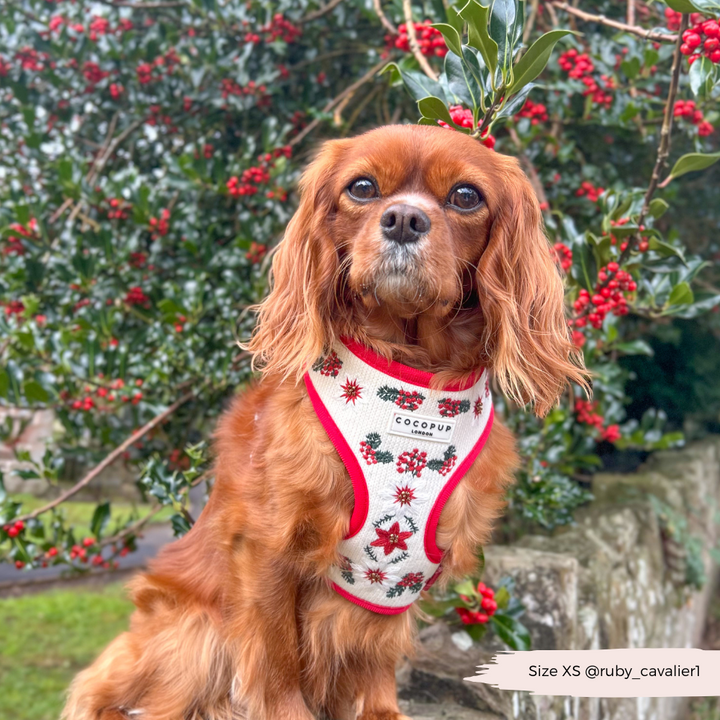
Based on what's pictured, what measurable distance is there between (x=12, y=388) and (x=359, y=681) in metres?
1.82

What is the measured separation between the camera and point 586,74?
2.67m

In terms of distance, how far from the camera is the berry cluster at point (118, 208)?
10.2 ft

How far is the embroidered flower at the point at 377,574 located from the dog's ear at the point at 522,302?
568 mm

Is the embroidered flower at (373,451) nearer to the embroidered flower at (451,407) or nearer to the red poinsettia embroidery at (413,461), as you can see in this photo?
the red poinsettia embroidery at (413,461)

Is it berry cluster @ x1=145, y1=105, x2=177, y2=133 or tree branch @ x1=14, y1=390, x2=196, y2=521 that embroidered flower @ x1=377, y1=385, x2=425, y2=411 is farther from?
berry cluster @ x1=145, y1=105, x2=177, y2=133

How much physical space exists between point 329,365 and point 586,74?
1825 millimetres

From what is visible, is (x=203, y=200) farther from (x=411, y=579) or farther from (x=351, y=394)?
(x=411, y=579)

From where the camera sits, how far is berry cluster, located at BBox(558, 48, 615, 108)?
265 centimetres

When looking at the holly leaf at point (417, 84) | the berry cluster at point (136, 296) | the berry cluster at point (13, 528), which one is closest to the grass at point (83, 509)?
the berry cluster at point (136, 296)

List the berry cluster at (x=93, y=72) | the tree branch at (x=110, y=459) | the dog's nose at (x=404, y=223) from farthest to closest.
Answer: the berry cluster at (x=93, y=72), the tree branch at (x=110, y=459), the dog's nose at (x=404, y=223)

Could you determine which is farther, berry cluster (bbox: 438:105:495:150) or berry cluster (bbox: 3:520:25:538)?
berry cluster (bbox: 3:520:25:538)

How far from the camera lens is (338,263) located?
1.72 meters

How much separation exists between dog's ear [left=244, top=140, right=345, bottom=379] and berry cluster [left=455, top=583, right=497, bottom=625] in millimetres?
1088

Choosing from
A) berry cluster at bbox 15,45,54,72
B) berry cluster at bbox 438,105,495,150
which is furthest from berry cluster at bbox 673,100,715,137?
→ berry cluster at bbox 15,45,54,72
